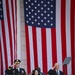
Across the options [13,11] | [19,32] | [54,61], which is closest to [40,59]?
[54,61]

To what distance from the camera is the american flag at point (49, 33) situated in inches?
447

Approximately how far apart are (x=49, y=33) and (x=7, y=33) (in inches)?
70.7

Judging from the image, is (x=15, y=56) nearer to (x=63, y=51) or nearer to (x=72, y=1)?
(x=63, y=51)

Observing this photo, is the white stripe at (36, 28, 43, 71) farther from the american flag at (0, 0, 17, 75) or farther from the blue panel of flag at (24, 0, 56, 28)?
the american flag at (0, 0, 17, 75)

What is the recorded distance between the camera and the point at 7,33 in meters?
11.9

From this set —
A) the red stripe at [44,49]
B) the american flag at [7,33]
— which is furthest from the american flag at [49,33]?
the american flag at [7,33]

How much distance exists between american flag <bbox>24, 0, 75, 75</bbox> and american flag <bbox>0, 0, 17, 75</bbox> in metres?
0.56

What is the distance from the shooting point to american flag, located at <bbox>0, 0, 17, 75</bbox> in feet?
38.5

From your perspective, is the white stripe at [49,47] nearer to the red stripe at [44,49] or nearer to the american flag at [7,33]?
the red stripe at [44,49]

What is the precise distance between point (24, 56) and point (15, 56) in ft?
1.35

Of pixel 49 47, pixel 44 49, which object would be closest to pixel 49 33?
pixel 49 47

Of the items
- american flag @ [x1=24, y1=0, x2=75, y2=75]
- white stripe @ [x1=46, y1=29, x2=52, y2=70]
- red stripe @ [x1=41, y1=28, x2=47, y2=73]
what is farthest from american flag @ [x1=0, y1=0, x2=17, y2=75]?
white stripe @ [x1=46, y1=29, x2=52, y2=70]

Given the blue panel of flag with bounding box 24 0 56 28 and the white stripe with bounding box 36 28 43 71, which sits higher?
the blue panel of flag with bounding box 24 0 56 28

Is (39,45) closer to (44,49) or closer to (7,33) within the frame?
(44,49)
